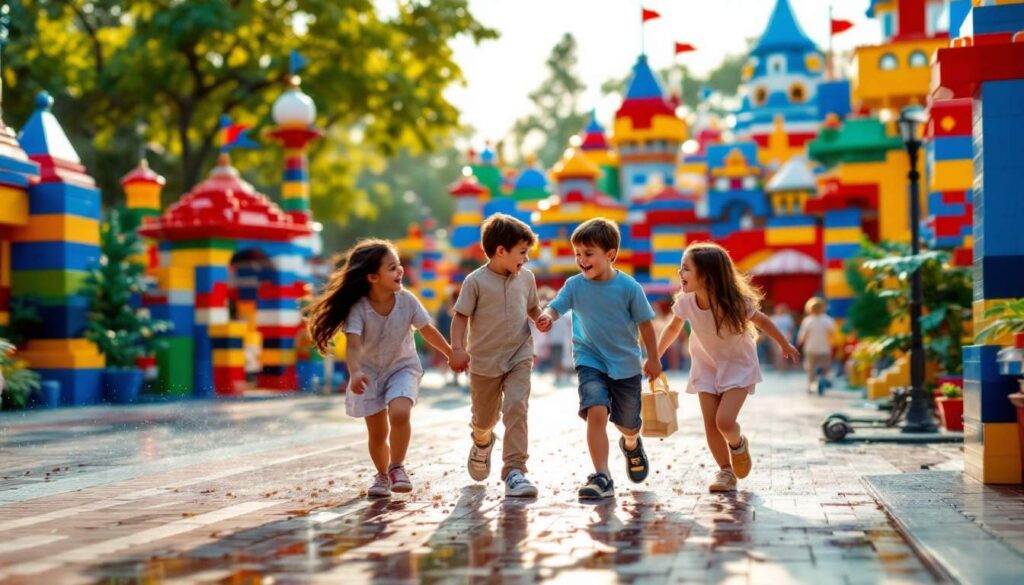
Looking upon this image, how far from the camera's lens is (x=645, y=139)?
48.7 m

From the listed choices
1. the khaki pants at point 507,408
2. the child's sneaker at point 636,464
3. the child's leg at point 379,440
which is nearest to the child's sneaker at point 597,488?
the child's sneaker at point 636,464

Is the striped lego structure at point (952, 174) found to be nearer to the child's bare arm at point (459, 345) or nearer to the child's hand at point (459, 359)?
the child's bare arm at point (459, 345)

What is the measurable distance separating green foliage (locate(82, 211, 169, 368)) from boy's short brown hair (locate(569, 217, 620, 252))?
14.3 m

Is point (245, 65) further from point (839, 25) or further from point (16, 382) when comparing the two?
point (16, 382)

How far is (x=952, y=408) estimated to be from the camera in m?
14.6

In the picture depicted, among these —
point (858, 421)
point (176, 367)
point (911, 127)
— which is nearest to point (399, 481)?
point (858, 421)

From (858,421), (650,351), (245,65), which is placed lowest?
(858,421)

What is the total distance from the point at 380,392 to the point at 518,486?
105 centimetres

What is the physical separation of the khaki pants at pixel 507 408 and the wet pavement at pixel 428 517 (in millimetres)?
323

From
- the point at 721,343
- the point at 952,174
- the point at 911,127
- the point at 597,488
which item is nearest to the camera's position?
the point at 597,488

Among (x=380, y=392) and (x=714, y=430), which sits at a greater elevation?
(x=380, y=392)

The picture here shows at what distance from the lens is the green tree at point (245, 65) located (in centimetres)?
3228

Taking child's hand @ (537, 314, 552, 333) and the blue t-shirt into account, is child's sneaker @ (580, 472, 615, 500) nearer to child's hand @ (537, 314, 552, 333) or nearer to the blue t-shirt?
the blue t-shirt

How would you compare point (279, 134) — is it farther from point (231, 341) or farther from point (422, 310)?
point (422, 310)
